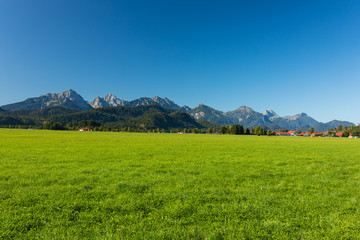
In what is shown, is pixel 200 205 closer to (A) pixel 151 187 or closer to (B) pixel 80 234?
(A) pixel 151 187

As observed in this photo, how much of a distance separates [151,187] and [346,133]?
24487cm

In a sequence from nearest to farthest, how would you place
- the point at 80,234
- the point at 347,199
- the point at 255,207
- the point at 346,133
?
1. the point at 80,234
2. the point at 255,207
3. the point at 347,199
4. the point at 346,133

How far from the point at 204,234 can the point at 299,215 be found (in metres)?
3.54

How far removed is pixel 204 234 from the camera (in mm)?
4766

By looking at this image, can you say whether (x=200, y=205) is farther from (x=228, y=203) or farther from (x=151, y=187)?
(x=151, y=187)

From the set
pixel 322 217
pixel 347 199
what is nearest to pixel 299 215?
pixel 322 217

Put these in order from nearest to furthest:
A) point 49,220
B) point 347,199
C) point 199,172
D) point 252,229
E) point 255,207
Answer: point 252,229 < point 49,220 < point 255,207 < point 347,199 < point 199,172

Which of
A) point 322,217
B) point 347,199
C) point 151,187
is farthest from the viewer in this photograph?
point 151,187

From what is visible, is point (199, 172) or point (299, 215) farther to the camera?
point (199, 172)

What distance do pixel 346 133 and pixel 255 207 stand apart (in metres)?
243

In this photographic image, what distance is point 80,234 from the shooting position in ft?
15.5

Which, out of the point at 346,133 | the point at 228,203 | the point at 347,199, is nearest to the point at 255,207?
the point at 228,203

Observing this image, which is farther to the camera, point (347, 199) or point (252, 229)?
point (347, 199)

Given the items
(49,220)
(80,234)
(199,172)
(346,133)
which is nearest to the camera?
(80,234)
